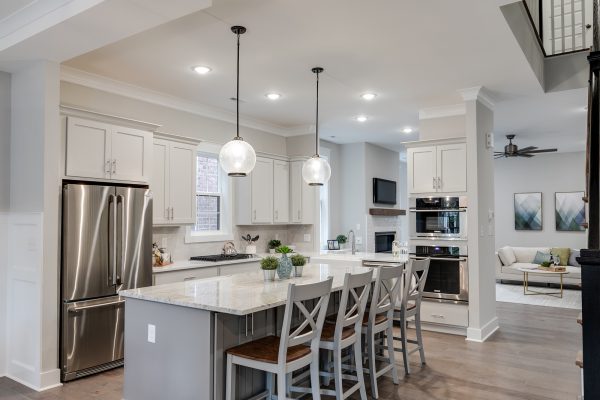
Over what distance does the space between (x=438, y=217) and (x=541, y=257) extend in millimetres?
4746

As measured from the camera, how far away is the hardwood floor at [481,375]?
3.48m

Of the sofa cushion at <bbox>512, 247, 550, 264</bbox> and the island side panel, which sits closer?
the island side panel

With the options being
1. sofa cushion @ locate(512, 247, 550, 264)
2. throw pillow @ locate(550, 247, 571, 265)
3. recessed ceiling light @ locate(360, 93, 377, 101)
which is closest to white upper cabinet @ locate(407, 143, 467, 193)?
recessed ceiling light @ locate(360, 93, 377, 101)

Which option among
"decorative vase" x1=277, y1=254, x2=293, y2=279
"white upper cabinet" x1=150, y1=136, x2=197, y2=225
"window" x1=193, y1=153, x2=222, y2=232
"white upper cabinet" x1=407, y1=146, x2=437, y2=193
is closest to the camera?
"decorative vase" x1=277, y1=254, x2=293, y2=279

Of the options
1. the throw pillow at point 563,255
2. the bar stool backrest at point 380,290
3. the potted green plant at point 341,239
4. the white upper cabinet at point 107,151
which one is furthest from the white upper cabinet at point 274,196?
the throw pillow at point 563,255

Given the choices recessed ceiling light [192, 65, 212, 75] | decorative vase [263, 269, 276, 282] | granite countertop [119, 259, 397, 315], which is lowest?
granite countertop [119, 259, 397, 315]

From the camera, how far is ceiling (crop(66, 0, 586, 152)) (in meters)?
Result: 3.17

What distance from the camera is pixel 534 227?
996 cm

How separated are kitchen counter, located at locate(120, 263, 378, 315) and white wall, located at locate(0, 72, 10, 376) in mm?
1621

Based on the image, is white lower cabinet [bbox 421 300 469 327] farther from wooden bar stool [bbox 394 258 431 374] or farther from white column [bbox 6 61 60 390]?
white column [bbox 6 61 60 390]

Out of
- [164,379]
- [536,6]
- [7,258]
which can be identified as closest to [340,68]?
[536,6]

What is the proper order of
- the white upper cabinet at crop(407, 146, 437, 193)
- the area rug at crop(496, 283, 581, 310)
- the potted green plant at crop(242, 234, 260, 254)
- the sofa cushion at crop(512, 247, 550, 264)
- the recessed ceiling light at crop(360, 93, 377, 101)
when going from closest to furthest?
1. the recessed ceiling light at crop(360, 93, 377, 101)
2. the white upper cabinet at crop(407, 146, 437, 193)
3. the potted green plant at crop(242, 234, 260, 254)
4. the area rug at crop(496, 283, 581, 310)
5. the sofa cushion at crop(512, 247, 550, 264)

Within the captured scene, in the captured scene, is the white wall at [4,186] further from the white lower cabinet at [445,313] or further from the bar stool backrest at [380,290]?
the white lower cabinet at [445,313]

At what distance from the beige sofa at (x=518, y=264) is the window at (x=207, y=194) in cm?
586
